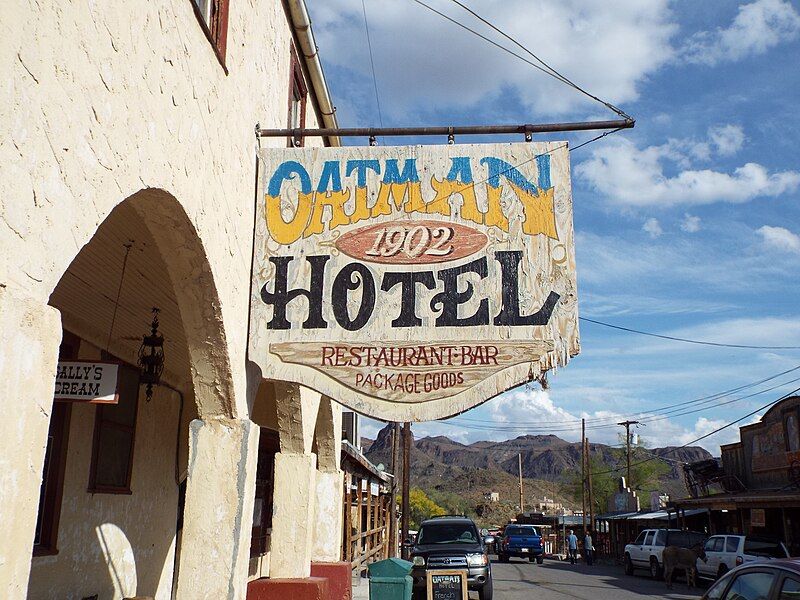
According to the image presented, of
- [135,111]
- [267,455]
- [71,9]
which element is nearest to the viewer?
[71,9]

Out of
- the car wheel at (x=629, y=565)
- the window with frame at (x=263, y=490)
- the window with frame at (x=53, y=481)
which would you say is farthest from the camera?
the car wheel at (x=629, y=565)

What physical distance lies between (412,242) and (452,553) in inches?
444

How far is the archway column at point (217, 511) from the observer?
6.60 metres

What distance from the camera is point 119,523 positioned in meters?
9.72

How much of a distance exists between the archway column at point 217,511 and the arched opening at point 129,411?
26 cm

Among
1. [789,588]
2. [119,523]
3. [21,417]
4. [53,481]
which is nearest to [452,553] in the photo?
[119,523]

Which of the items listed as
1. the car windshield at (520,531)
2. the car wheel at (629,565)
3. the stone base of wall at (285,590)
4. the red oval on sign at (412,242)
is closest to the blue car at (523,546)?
the car windshield at (520,531)

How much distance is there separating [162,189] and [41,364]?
189cm

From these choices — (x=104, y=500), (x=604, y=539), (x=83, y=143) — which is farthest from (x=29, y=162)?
(x=604, y=539)

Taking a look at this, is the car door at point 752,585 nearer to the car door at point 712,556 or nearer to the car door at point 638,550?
the car door at point 712,556

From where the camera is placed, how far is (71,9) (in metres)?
3.83

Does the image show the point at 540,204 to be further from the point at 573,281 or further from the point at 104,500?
the point at 104,500

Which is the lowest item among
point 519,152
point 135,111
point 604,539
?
point 604,539

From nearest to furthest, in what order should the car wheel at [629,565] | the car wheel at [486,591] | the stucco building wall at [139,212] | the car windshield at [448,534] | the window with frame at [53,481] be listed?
the stucco building wall at [139,212] < the window with frame at [53,481] < the car wheel at [486,591] < the car windshield at [448,534] < the car wheel at [629,565]
